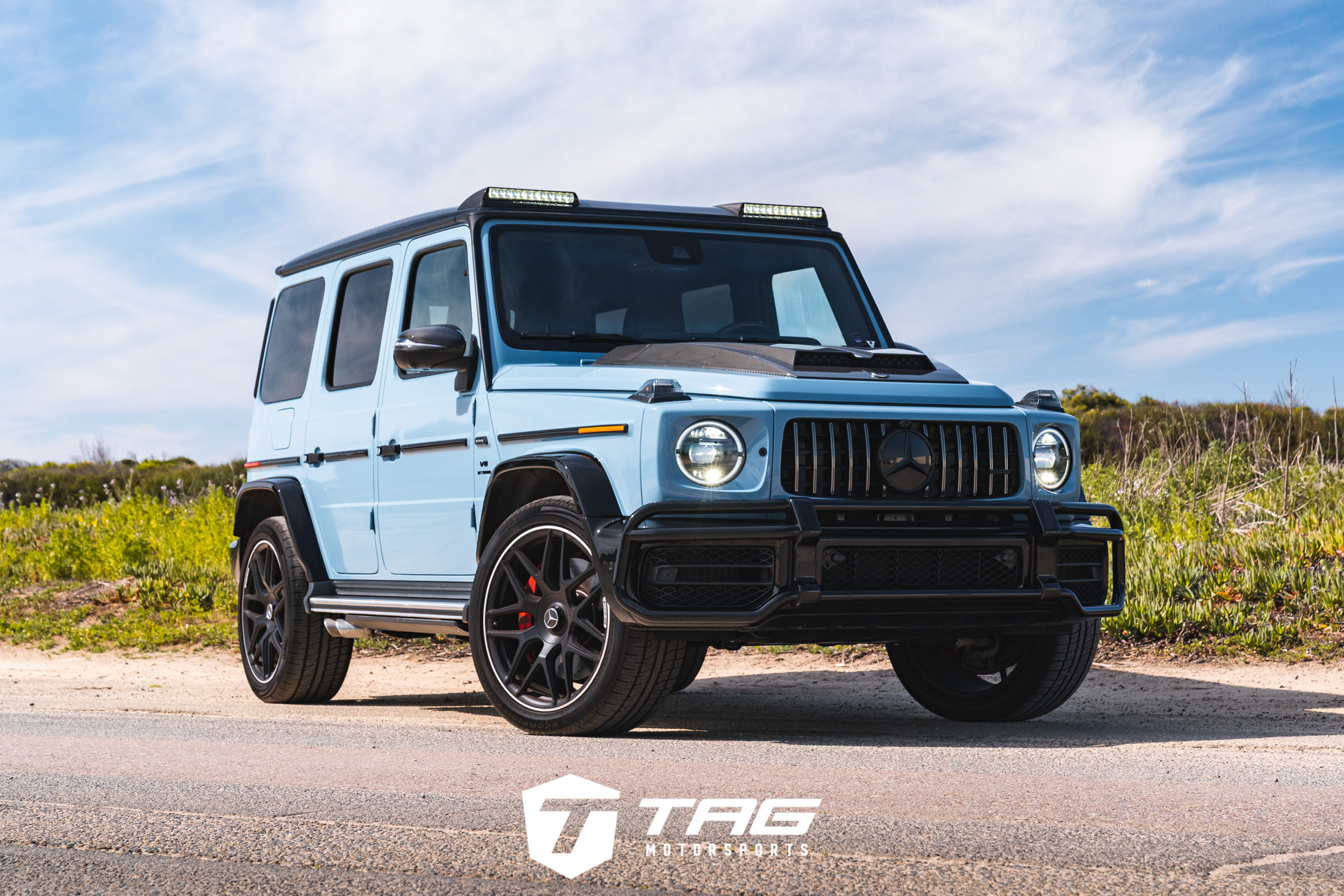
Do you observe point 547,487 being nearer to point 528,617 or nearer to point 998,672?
point 528,617

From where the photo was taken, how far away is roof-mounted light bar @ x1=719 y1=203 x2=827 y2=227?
7.20m

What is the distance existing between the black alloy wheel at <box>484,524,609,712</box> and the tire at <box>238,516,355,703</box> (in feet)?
7.26

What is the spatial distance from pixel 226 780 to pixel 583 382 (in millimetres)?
2186

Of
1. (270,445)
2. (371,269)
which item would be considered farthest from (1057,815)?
(270,445)

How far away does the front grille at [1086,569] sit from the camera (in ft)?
18.8

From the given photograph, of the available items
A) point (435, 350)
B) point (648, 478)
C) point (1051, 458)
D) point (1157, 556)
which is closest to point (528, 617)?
point (648, 478)

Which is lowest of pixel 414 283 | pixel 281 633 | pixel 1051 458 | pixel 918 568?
pixel 281 633

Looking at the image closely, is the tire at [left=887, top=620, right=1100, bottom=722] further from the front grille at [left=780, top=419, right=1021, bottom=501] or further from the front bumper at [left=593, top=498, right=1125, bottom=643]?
the front grille at [left=780, top=419, right=1021, bottom=501]

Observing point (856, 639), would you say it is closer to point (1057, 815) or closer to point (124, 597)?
point (1057, 815)

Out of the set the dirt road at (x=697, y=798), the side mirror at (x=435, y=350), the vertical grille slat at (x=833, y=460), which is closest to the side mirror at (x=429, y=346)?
the side mirror at (x=435, y=350)

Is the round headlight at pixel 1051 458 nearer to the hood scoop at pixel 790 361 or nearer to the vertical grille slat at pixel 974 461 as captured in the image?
the vertical grille slat at pixel 974 461

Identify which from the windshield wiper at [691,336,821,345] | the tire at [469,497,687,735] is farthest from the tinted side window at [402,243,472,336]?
the tire at [469,497,687,735]

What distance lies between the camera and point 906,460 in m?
5.45

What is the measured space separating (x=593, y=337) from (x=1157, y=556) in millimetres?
5541
